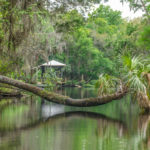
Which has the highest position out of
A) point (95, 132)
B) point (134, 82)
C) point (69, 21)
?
point (69, 21)

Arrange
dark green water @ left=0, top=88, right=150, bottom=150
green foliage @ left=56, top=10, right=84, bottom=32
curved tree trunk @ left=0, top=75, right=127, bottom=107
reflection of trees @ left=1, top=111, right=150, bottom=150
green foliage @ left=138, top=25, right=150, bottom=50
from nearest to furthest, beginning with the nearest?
green foliage @ left=138, top=25, right=150, bottom=50
dark green water @ left=0, top=88, right=150, bottom=150
reflection of trees @ left=1, top=111, right=150, bottom=150
curved tree trunk @ left=0, top=75, right=127, bottom=107
green foliage @ left=56, top=10, right=84, bottom=32

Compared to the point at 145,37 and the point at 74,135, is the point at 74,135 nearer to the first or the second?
the point at 74,135

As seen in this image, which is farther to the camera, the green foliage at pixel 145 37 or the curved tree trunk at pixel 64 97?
the curved tree trunk at pixel 64 97

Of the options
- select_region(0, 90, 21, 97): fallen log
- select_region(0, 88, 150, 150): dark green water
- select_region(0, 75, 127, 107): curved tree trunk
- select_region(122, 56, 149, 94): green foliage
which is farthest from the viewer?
select_region(0, 90, 21, 97): fallen log

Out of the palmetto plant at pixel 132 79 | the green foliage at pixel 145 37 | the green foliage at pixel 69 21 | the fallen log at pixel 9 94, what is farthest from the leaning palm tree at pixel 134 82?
the fallen log at pixel 9 94

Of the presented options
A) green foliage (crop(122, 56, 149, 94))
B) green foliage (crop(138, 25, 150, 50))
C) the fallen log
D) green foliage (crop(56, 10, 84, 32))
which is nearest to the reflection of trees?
green foliage (crop(122, 56, 149, 94))

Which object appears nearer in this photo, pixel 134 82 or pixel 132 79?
pixel 134 82

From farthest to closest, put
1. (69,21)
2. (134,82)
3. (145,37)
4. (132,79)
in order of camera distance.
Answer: (69,21)
(132,79)
(134,82)
(145,37)

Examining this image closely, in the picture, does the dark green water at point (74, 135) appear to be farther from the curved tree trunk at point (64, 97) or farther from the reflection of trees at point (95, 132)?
the curved tree trunk at point (64, 97)

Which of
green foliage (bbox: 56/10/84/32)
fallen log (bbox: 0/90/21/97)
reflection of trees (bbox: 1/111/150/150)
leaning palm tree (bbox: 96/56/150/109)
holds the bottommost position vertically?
reflection of trees (bbox: 1/111/150/150)

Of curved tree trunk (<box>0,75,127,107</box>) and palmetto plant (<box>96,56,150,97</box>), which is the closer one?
palmetto plant (<box>96,56,150,97</box>)

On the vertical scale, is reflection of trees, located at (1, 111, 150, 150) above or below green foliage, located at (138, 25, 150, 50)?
below

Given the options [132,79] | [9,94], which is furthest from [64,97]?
[9,94]

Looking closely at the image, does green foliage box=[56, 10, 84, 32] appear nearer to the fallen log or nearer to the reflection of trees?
the reflection of trees
